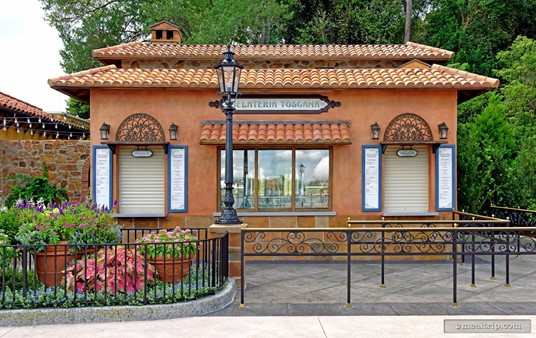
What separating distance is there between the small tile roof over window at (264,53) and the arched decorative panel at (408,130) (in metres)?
2.57


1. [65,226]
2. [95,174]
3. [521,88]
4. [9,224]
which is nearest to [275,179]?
[95,174]

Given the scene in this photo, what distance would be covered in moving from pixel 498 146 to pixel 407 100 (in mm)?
5608

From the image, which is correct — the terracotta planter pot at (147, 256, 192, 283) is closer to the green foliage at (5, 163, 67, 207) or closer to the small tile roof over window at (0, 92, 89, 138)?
the green foliage at (5, 163, 67, 207)

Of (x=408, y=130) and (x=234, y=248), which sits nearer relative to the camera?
(x=234, y=248)

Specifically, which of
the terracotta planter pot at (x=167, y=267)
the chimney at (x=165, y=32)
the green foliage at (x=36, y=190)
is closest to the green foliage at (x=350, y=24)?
the chimney at (x=165, y=32)

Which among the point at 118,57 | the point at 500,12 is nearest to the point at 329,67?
the point at 118,57

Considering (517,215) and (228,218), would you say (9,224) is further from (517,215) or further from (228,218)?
(517,215)

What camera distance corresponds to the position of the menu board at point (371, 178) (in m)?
11.0

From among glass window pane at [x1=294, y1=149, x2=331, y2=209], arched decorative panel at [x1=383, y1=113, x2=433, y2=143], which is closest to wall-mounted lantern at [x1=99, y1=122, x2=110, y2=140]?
glass window pane at [x1=294, y1=149, x2=331, y2=209]

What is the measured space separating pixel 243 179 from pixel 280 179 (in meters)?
0.79

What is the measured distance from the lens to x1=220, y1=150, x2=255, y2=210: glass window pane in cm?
1127

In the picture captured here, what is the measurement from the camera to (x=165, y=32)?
51.8 ft

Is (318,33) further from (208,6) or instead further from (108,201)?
(108,201)

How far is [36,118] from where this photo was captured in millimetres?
17312
